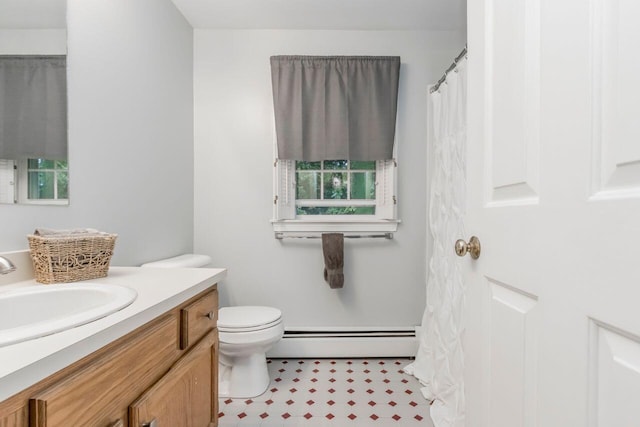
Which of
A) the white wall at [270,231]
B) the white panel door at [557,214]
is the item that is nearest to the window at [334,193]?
the white wall at [270,231]

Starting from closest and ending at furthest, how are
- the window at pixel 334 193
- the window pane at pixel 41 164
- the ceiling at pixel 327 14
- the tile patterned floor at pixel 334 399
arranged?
the window pane at pixel 41 164
the tile patterned floor at pixel 334 399
the ceiling at pixel 327 14
the window at pixel 334 193

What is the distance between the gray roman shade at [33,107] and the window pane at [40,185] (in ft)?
0.22

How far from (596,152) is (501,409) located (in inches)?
22.0

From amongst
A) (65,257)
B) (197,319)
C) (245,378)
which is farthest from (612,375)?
(245,378)

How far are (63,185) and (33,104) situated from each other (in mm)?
299

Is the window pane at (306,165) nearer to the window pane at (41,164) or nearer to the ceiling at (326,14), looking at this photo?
the ceiling at (326,14)

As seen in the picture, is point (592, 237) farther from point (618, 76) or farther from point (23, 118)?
point (23, 118)

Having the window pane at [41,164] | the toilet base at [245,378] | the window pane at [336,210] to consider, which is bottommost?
the toilet base at [245,378]

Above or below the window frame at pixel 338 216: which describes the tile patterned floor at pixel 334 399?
below

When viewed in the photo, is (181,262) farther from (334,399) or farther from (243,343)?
(334,399)

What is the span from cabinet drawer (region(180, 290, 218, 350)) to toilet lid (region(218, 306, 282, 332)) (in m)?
0.52

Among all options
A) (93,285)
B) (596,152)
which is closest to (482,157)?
(596,152)

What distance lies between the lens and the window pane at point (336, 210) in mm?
2352

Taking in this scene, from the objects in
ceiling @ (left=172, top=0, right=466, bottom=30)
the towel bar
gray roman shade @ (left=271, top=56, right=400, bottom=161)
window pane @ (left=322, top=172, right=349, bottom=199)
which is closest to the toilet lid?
the towel bar
